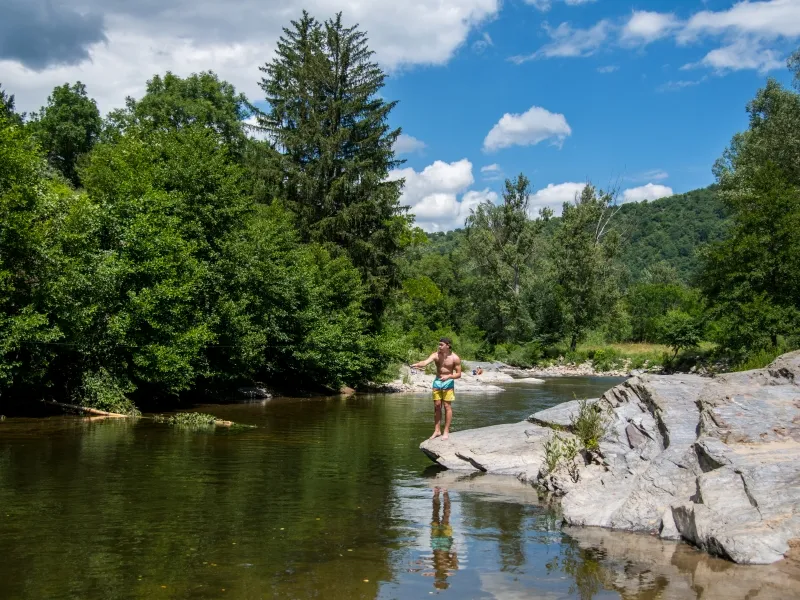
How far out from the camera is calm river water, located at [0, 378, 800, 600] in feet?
20.9

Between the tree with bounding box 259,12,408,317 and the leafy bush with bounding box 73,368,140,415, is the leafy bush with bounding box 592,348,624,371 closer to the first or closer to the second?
the tree with bounding box 259,12,408,317

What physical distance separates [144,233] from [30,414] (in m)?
6.26

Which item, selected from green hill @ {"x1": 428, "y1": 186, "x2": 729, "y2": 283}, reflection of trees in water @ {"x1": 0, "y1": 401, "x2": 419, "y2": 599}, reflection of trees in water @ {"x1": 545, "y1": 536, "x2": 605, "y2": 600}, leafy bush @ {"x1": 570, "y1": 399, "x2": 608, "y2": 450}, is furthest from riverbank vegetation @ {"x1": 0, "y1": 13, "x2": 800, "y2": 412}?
green hill @ {"x1": 428, "y1": 186, "x2": 729, "y2": 283}

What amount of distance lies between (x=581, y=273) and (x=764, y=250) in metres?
27.2

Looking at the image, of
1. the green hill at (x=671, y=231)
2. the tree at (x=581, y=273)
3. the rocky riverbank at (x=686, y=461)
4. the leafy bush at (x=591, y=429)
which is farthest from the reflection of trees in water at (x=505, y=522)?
the green hill at (x=671, y=231)

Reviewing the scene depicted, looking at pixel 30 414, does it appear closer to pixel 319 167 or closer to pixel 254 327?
pixel 254 327

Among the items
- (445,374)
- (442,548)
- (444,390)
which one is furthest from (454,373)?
(442,548)

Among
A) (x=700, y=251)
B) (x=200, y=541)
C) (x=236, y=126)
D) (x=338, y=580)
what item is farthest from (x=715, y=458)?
(x=236, y=126)

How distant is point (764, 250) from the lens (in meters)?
37.7

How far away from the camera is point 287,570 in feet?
22.3

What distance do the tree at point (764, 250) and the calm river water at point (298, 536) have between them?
94.9 ft

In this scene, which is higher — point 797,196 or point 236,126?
point 236,126

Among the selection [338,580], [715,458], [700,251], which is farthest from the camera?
[700,251]

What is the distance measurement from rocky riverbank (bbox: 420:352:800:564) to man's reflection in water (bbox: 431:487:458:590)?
1645mm
